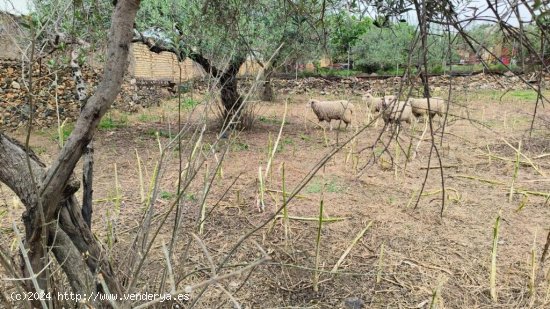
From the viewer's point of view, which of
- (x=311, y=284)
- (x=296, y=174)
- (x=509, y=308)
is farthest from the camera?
(x=296, y=174)

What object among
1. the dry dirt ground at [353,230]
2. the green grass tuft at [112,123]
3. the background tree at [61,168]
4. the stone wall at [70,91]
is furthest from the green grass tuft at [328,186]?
the green grass tuft at [112,123]

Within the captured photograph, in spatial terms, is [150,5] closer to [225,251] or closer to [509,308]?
[225,251]

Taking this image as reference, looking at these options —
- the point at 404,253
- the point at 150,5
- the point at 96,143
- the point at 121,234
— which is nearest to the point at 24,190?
the point at 121,234

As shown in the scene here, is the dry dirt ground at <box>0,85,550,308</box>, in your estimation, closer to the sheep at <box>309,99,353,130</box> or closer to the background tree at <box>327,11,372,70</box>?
the background tree at <box>327,11,372,70</box>

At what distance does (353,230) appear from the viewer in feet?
9.86

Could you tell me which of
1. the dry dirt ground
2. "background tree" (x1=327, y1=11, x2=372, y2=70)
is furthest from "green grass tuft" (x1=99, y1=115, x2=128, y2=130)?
"background tree" (x1=327, y1=11, x2=372, y2=70)

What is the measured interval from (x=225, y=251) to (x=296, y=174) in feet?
6.04

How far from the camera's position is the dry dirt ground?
2.25m

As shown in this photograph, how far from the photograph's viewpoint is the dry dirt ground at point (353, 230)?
225 cm

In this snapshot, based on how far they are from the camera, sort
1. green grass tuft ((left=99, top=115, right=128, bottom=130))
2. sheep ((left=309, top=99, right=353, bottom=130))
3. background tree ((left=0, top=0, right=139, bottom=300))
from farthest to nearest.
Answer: sheep ((left=309, top=99, right=353, bottom=130)) < green grass tuft ((left=99, top=115, right=128, bottom=130)) < background tree ((left=0, top=0, right=139, bottom=300))

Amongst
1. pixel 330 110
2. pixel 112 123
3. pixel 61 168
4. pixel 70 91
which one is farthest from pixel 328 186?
pixel 70 91

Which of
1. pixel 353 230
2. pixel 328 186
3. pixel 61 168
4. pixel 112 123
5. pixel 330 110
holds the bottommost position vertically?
pixel 353 230

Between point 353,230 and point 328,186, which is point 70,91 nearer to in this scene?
point 328,186

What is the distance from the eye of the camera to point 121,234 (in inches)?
111
